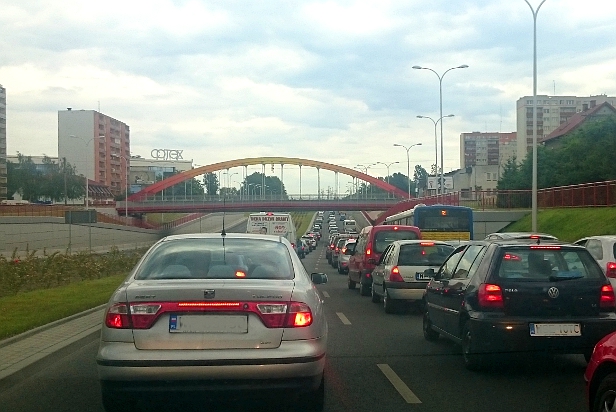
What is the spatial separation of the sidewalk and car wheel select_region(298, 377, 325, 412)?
343cm

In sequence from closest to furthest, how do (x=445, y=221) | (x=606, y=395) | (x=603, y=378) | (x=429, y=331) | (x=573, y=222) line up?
(x=606, y=395) → (x=603, y=378) → (x=429, y=331) → (x=445, y=221) → (x=573, y=222)

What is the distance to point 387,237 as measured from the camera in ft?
71.0

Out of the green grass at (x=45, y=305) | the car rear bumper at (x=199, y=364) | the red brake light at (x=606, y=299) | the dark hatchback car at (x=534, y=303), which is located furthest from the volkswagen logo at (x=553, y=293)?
the green grass at (x=45, y=305)

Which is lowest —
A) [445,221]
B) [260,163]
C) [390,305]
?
[390,305]

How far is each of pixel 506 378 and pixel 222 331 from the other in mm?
3965

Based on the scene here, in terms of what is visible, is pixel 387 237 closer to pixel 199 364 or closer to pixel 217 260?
pixel 217 260

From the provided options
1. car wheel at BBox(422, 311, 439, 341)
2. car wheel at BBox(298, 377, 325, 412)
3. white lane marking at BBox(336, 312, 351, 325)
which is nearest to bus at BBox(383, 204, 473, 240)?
white lane marking at BBox(336, 312, 351, 325)

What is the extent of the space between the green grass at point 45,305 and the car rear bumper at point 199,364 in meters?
6.13

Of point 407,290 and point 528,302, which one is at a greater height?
point 528,302

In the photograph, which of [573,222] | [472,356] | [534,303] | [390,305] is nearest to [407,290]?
[390,305]

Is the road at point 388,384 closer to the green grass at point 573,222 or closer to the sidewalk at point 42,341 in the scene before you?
the sidewalk at point 42,341

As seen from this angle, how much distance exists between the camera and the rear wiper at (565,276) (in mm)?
9227

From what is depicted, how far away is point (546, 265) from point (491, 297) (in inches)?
31.5

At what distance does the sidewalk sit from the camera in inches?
374
